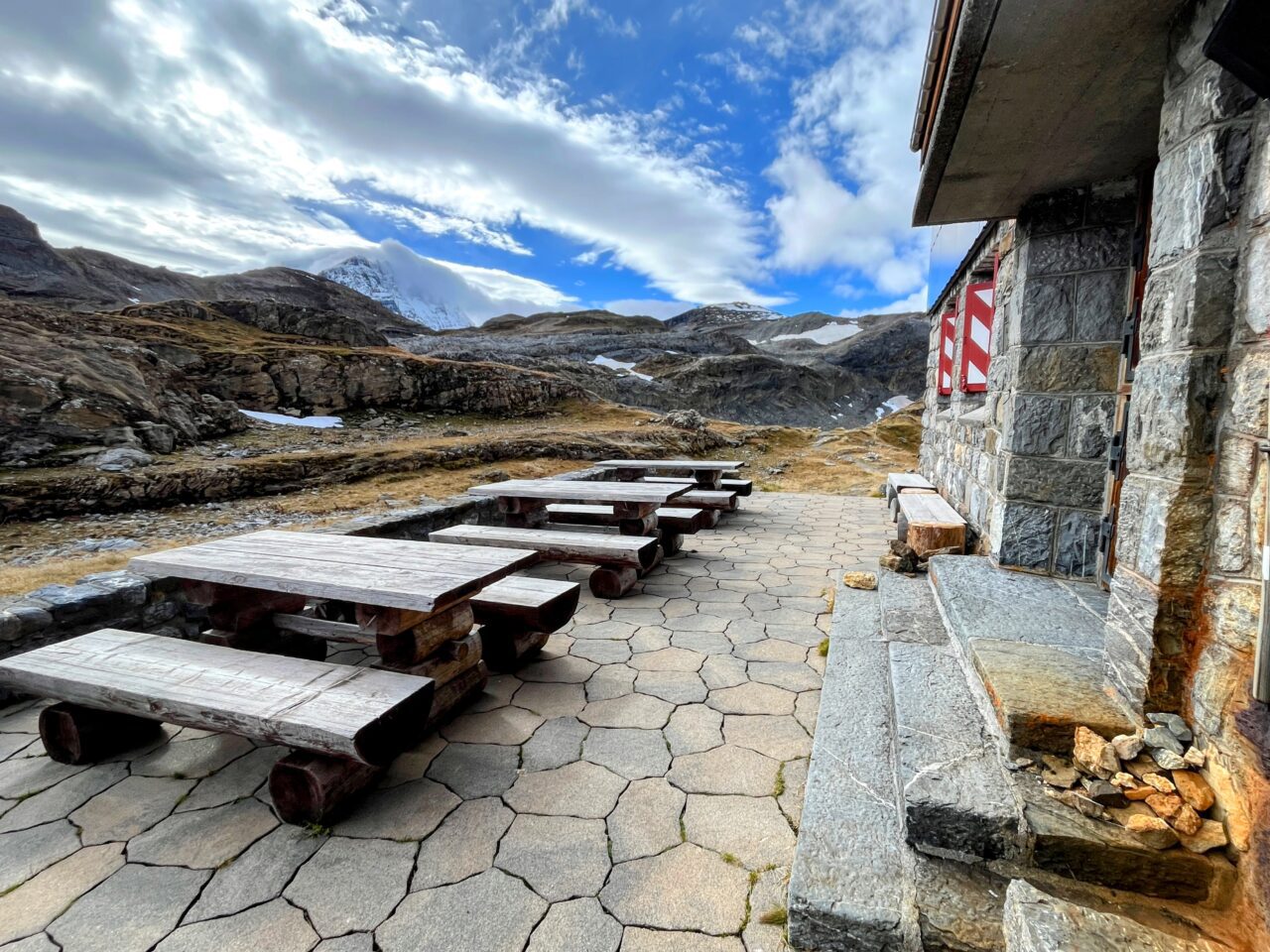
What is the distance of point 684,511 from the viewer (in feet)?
17.3

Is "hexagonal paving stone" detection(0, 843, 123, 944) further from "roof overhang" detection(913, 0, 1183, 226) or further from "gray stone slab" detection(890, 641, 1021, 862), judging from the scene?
"roof overhang" detection(913, 0, 1183, 226)

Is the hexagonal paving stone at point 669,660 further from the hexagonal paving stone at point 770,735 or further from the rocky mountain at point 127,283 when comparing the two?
the rocky mountain at point 127,283

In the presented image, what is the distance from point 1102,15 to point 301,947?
339 cm

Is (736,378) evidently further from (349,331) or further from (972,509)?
(972,509)

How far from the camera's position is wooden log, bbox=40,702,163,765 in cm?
208

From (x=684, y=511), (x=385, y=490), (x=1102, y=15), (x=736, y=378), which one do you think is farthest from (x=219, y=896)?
(x=736, y=378)

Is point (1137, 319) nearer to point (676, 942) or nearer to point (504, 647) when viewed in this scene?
point (676, 942)

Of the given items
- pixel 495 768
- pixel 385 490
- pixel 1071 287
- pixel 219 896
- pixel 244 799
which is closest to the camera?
pixel 219 896

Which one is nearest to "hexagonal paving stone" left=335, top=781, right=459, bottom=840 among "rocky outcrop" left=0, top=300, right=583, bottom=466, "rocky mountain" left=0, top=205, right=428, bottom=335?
"rocky outcrop" left=0, top=300, right=583, bottom=466

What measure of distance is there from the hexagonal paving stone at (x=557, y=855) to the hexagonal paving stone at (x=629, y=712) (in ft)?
1.87

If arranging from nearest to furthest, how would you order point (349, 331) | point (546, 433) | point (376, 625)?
point (376, 625), point (546, 433), point (349, 331)

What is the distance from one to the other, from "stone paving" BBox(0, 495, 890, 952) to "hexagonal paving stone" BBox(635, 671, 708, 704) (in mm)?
12

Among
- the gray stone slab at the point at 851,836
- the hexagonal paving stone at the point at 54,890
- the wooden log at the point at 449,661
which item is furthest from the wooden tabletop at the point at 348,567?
the gray stone slab at the point at 851,836

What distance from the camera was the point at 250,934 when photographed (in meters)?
1.42
